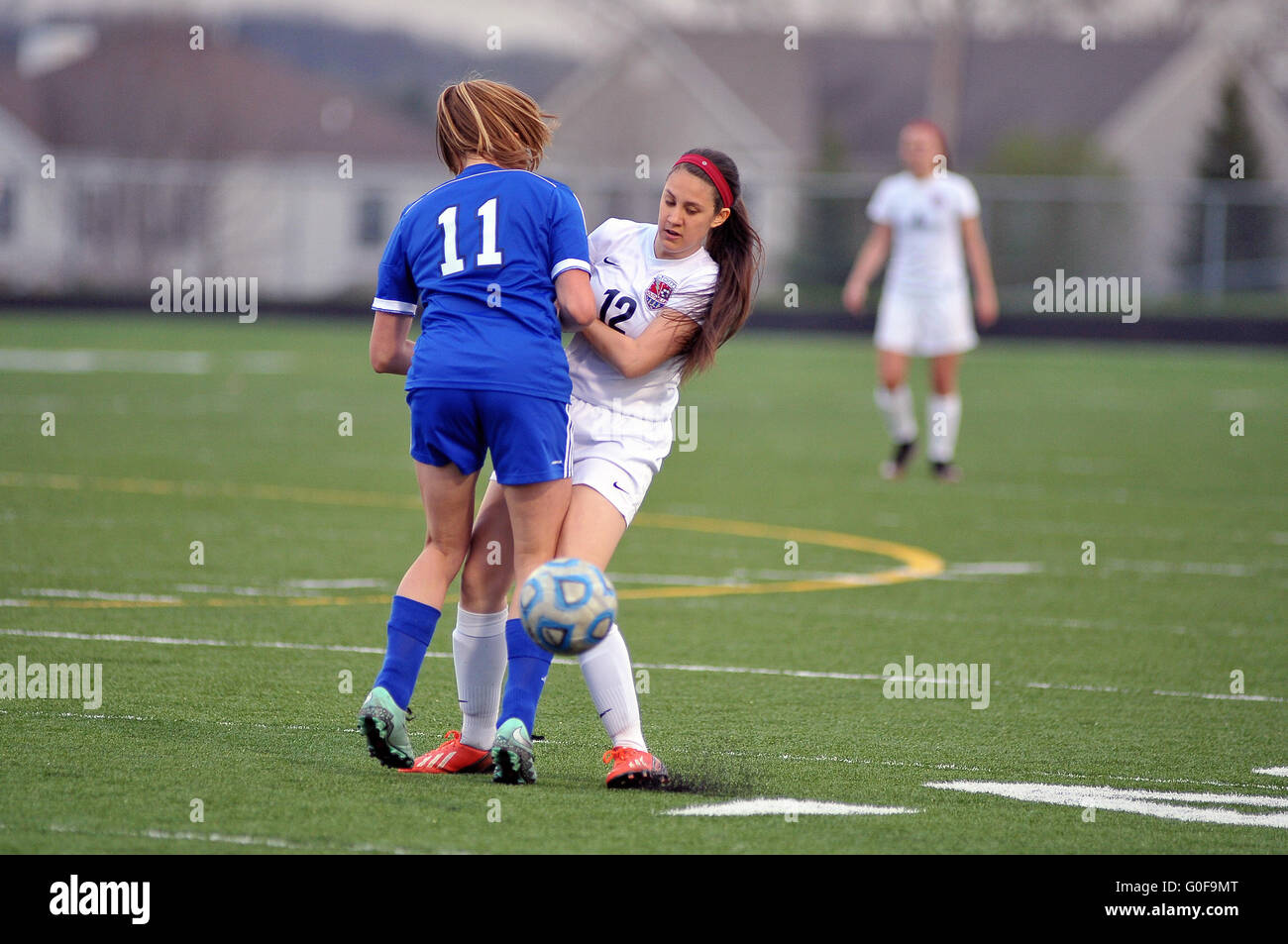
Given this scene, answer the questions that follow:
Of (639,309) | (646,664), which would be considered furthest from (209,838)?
(646,664)

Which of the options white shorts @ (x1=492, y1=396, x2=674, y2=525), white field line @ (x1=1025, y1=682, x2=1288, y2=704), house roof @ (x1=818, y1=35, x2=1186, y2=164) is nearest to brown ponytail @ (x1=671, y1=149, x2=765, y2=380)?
white shorts @ (x1=492, y1=396, x2=674, y2=525)

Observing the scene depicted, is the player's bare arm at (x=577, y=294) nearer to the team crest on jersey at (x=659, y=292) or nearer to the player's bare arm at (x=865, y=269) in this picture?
the team crest on jersey at (x=659, y=292)

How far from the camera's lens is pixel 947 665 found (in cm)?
790

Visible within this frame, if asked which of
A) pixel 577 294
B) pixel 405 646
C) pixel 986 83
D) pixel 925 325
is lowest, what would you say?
pixel 405 646

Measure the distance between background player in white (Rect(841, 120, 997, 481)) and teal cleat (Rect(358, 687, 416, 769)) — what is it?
33.0 ft

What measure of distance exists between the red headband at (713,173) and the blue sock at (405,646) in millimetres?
1564

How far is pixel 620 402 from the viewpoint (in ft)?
19.5

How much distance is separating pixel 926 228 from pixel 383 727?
10.9m

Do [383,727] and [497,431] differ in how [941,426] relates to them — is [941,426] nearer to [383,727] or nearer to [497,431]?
[497,431]

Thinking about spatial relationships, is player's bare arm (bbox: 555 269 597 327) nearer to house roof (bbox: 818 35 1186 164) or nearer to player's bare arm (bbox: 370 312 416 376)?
player's bare arm (bbox: 370 312 416 376)

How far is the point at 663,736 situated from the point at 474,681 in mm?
842

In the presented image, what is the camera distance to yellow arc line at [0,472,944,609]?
9062mm

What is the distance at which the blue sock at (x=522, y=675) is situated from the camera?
5.60 m
